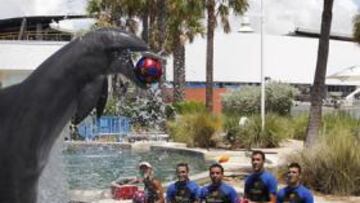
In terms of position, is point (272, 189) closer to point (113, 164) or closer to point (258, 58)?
point (113, 164)

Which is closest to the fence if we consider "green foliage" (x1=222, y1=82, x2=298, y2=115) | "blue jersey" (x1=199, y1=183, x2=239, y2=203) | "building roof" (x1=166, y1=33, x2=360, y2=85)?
"green foliage" (x1=222, y1=82, x2=298, y2=115)

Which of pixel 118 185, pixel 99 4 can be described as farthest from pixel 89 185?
pixel 99 4

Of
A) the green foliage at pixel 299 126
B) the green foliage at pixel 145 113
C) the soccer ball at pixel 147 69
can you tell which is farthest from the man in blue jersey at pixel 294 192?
the green foliage at pixel 145 113

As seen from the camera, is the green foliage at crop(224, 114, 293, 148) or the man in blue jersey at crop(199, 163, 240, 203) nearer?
the man in blue jersey at crop(199, 163, 240, 203)

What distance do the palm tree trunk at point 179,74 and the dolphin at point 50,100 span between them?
1111 inches

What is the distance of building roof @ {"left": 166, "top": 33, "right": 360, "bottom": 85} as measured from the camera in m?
49.9

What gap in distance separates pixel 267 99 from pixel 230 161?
50.6ft

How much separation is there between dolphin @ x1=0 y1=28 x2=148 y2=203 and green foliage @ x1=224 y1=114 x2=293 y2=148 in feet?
52.8

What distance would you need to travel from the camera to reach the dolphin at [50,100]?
337 cm

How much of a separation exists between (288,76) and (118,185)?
44.4 m

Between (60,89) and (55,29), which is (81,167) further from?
(55,29)

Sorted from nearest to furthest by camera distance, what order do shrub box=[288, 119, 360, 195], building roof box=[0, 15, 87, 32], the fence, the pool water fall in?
shrub box=[288, 119, 360, 195] → the pool water → the fence → building roof box=[0, 15, 87, 32]

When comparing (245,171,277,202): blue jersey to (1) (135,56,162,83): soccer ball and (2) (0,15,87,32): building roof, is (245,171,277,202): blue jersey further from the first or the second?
(2) (0,15,87,32): building roof

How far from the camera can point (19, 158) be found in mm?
3365
